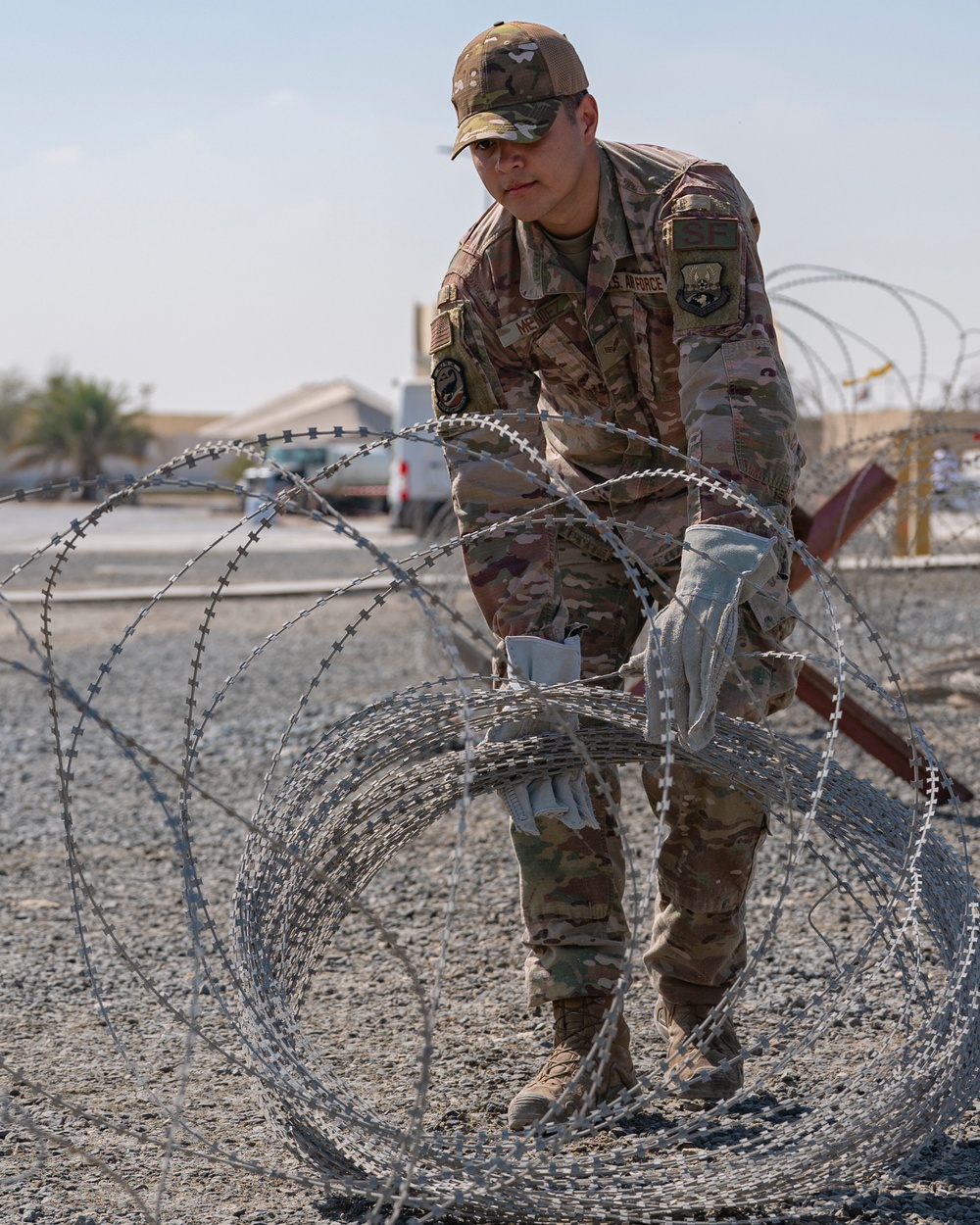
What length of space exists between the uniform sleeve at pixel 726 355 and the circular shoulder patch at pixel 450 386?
1.58 ft

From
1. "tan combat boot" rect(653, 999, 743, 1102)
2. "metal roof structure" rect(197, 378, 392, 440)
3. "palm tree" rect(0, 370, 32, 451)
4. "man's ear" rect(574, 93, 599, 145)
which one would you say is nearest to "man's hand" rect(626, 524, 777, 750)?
"tan combat boot" rect(653, 999, 743, 1102)

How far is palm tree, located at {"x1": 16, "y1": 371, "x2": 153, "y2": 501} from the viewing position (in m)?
44.6

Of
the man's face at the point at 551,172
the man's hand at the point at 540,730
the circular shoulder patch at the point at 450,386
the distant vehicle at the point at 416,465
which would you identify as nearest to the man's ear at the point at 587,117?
the man's face at the point at 551,172

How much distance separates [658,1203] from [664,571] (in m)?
1.26

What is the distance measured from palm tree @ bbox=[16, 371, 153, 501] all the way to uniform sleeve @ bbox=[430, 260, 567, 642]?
4269 cm

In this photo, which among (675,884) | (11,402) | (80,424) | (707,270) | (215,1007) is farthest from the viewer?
(11,402)

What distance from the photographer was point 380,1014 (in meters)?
3.42

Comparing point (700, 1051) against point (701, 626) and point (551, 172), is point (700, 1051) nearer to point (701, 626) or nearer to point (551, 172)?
point (701, 626)

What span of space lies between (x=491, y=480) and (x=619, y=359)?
1.21 feet

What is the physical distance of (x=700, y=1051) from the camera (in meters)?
2.80

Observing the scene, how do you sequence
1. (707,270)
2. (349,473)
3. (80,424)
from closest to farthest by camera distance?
1. (707,270)
2. (349,473)
3. (80,424)

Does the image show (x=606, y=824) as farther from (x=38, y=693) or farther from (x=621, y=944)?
(x=38, y=693)

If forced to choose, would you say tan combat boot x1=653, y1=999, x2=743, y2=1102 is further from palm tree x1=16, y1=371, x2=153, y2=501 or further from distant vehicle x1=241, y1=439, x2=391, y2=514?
palm tree x1=16, y1=371, x2=153, y2=501

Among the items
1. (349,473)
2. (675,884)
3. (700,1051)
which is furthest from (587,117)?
(349,473)
